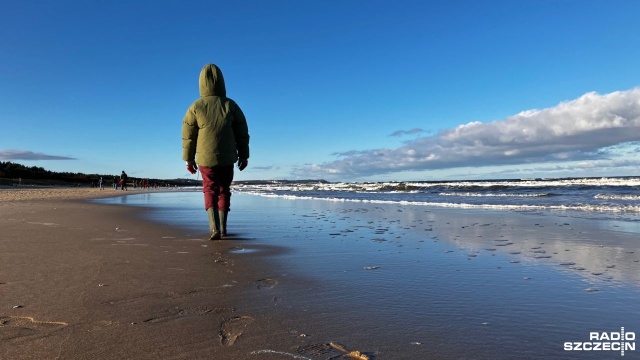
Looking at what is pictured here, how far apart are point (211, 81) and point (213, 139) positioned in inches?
36.3

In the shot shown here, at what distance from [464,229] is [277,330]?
585 cm

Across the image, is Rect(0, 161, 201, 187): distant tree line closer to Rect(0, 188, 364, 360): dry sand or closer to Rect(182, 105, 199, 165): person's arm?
Rect(182, 105, 199, 165): person's arm

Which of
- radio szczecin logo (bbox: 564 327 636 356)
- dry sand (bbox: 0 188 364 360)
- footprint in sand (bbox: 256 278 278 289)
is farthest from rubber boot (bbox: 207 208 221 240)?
radio szczecin logo (bbox: 564 327 636 356)

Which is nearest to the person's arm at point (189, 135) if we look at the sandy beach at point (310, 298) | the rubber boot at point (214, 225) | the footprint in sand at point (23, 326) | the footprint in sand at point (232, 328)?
the rubber boot at point (214, 225)

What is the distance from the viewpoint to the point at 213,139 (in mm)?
6066

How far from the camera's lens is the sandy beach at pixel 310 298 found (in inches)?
80.6

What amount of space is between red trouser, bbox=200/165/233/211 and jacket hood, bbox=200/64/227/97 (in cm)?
117

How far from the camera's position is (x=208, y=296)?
2949 mm

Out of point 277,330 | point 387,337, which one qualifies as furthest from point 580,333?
point 277,330

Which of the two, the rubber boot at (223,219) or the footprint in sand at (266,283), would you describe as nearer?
the footprint in sand at (266,283)

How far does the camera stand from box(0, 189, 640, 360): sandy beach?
2047 millimetres

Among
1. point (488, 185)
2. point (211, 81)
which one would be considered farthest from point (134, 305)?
point (488, 185)

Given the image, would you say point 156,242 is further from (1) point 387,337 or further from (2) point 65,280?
(1) point 387,337

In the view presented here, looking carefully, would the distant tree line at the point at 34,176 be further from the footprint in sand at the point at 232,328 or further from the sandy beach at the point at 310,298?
the footprint in sand at the point at 232,328
